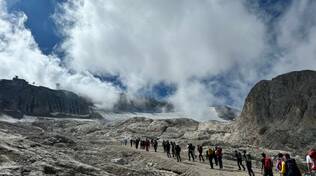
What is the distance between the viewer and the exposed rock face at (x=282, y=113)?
336 feet

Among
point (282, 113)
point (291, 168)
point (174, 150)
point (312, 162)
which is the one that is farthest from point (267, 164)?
point (282, 113)

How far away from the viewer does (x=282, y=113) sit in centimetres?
11731

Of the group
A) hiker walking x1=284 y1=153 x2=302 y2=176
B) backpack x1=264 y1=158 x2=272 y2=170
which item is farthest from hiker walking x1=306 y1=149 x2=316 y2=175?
backpack x1=264 y1=158 x2=272 y2=170

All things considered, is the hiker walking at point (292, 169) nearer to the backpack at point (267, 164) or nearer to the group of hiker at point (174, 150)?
the backpack at point (267, 164)

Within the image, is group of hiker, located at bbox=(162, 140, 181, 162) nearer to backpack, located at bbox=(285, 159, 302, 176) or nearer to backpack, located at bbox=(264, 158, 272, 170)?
A: backpack, located at bbox=(264, 158, 272, 170)

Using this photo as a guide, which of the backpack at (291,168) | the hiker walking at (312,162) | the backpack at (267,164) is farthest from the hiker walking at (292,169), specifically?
the backpack at (267,164)

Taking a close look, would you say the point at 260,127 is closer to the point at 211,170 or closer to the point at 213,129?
the point at 213,129

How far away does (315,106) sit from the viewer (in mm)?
109438

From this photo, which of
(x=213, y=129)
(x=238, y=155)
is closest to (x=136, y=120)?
(x=213, y=129)

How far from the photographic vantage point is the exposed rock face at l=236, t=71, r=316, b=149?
10231 centimetres

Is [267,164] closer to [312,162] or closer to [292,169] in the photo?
[312,162]

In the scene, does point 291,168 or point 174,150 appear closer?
point 291,168

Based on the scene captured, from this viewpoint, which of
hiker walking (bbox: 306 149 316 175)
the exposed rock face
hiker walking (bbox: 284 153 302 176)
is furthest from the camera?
the exposed rock face

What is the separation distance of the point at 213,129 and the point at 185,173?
390 feet
